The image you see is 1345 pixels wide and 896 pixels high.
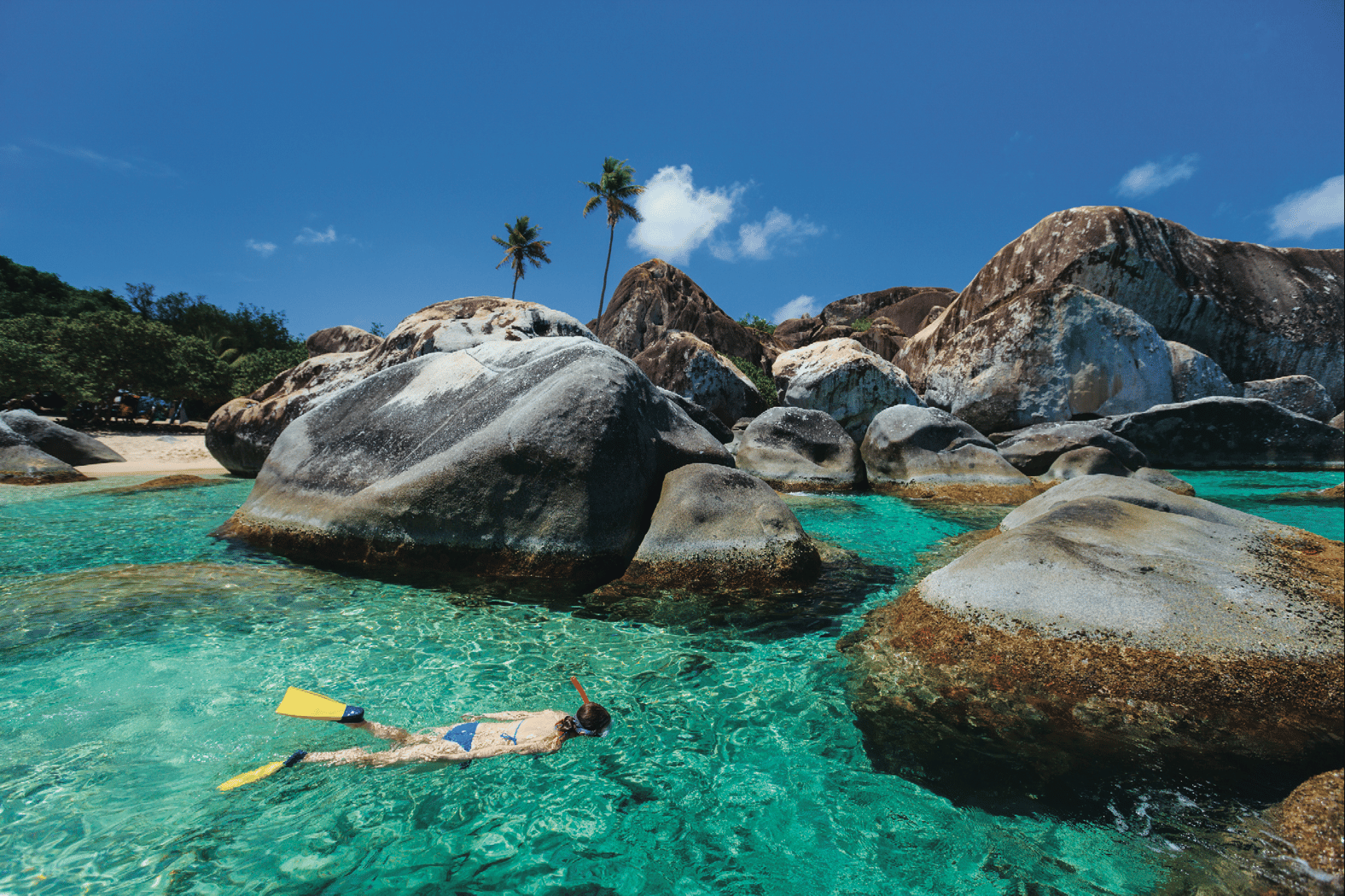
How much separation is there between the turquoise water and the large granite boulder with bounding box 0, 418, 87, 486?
407 inches

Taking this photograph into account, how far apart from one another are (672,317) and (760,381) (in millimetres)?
7820

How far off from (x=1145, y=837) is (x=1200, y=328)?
26990 mm

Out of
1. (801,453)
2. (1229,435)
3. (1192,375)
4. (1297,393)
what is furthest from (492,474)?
(1297,393)

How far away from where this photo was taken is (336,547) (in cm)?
570

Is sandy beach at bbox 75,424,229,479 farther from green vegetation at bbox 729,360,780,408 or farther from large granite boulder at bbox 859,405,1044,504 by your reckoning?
green vegetation at bbox 729,360,780,408

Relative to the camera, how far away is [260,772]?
243cm

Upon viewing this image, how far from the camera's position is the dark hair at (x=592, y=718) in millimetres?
2838

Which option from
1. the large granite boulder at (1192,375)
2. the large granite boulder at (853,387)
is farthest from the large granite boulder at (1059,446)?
the large granite boulder at (1192,375)

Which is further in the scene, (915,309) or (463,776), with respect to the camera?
(915,309)

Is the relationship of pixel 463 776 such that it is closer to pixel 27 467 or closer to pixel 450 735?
pixel 450 735

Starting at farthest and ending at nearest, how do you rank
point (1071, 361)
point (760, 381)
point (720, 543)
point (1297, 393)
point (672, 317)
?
point (672, 317) < point (760, 381) < point (1297, 393) < point (1071, 361) < point (720, 543)

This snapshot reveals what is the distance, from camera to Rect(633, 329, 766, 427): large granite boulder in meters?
22.1

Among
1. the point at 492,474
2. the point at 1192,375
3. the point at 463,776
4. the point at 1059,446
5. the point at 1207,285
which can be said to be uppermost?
the point at 1207,285

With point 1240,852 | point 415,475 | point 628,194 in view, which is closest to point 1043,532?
point 1240,852
